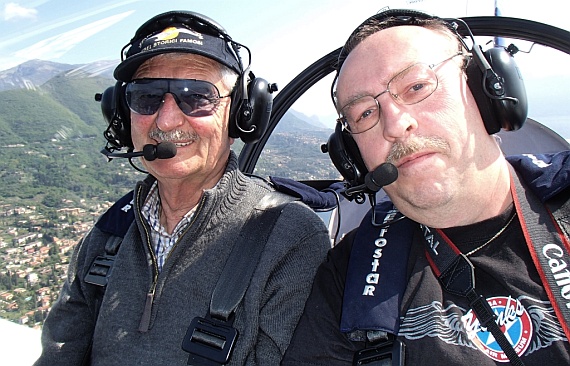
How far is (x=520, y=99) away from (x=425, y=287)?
1.75ft

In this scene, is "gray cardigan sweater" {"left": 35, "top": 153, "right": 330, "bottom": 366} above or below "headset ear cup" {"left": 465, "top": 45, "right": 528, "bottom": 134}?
below

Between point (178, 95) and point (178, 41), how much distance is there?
17 cm

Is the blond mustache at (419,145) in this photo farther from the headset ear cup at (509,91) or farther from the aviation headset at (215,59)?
the aviation headset at (215,59)

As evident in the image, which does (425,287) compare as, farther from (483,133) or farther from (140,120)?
(140,120)

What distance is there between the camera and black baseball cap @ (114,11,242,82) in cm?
129

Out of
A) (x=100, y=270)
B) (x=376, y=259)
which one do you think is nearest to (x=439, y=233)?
(x=376, y=259)

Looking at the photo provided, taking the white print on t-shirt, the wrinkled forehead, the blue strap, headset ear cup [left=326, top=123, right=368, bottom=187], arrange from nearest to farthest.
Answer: the white print on t-shirt
the blue strap
the wrinkled forehead
headset ear cup [left=326, top=123, right=368, bottom=187]

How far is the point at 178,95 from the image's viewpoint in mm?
1339

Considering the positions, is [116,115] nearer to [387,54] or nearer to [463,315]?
[387,54]

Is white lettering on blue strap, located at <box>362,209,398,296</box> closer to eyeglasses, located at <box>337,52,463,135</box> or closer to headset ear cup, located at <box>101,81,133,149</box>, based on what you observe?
eyeglasses, located at <box>337,52,463,135</box>

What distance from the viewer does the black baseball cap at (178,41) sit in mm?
1295

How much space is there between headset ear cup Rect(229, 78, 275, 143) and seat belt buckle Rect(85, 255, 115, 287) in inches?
24.1

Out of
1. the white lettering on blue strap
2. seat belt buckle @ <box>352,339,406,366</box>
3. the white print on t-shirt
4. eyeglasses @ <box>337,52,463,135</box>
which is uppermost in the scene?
eyeglasses @ <box>337,52,463,135</box>

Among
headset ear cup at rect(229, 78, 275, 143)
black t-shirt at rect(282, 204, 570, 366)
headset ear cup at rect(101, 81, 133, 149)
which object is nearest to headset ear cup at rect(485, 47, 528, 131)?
black t-shirt at rect(282, 204, 570, 366)
